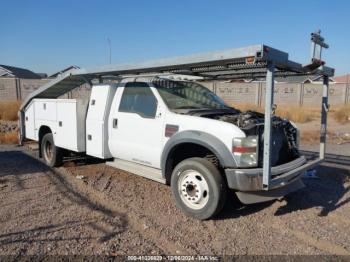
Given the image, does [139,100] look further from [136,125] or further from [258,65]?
[258,65]

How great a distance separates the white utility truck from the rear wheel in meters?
0.06

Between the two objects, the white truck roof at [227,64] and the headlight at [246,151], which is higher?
the white truck roof at [227,64]

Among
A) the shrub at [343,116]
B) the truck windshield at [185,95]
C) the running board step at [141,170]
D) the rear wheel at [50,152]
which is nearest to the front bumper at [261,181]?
the running board step at [141,170]

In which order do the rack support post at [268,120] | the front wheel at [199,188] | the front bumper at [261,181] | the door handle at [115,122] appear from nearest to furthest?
1. the rack support post at [268,120]
2. the front bumper at [261,181]
3. the front wheel at [199,188]
4. the door handle at [115,122]

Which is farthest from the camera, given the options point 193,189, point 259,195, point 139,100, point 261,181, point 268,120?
point 139,100

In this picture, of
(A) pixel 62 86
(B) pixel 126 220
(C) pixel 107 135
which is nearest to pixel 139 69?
(C) pixel 107 135

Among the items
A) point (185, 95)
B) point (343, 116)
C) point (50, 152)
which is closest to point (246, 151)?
point (185, 95)

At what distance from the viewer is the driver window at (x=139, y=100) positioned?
557 centimetres

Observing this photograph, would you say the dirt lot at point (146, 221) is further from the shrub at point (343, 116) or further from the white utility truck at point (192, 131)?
the shrub at point (343, 116)

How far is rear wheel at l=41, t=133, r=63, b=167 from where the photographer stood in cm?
753

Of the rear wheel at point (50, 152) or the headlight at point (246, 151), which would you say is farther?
the rear wheel at point (50, 152)

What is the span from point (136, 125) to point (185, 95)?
1.01m

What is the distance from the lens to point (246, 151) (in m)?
4.34

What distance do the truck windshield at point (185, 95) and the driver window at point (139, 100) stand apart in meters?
0.19
